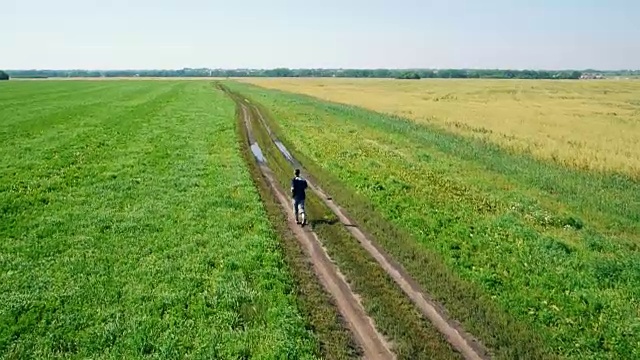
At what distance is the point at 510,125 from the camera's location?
4959 cm

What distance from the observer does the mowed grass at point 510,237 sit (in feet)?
36.4

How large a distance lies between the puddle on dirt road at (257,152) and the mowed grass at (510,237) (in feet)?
7.19

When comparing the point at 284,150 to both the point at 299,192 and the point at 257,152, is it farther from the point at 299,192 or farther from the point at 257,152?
the point at 299,192

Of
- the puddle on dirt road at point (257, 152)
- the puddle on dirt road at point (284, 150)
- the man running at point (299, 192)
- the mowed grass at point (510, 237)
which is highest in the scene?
the man running at point (299, 192)

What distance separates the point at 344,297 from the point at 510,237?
7076mm

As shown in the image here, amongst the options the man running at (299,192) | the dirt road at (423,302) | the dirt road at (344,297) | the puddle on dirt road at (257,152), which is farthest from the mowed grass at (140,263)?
the dirt road at (423,302)

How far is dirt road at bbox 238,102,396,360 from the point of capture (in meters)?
10.1

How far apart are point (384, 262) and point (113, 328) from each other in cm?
705

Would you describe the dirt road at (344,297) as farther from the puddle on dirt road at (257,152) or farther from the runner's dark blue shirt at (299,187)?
the puddle on dirt road at (257,152)

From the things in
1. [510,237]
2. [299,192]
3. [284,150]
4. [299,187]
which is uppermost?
[299,187]

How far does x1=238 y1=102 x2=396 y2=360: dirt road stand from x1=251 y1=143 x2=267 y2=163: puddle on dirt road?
31.9 feet

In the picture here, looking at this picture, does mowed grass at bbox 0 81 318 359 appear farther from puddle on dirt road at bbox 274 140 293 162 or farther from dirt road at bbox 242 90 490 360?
puddle on dirt road at bbox 274 140 293 162

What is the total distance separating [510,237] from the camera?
54.3ft

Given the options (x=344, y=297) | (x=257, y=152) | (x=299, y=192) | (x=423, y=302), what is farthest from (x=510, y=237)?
(x=257, y=152)
